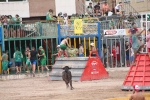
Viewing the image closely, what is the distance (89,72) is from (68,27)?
7677 millimetres

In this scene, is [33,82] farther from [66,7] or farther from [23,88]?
[66,7]

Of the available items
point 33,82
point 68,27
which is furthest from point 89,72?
point 68,27

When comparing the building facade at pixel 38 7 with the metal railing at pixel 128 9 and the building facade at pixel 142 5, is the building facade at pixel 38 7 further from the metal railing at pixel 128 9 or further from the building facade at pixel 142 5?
the building facade at pixel 142 5

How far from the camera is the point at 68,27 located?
113ft

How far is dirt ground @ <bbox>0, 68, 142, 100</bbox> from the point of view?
20.9m

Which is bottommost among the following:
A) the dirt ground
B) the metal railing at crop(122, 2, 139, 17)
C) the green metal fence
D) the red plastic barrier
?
the dirt ground

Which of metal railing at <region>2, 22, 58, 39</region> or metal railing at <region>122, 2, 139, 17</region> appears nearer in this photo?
metal railing at <region>2, 22, 58, 39</region>

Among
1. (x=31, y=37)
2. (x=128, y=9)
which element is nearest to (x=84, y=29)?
(x=31, y=37)

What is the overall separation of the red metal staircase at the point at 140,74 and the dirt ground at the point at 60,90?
0.45m

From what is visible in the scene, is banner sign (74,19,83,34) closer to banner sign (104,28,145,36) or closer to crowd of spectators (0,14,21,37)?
banner sign (104,28,145,36)

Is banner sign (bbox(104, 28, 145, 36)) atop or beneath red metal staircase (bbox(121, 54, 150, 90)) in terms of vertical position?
atop

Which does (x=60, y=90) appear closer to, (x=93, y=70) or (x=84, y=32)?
(x=93, y=70)

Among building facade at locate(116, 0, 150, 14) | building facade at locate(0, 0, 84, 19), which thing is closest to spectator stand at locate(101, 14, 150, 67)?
building facade at locate(0, 0, 84, 19)

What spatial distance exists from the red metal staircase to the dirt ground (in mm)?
451
